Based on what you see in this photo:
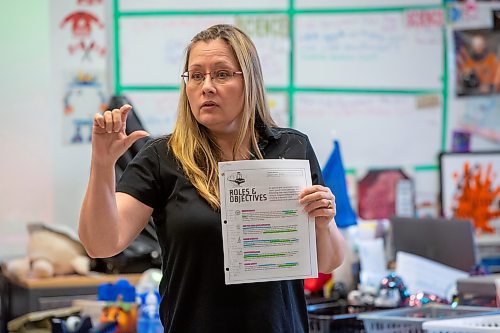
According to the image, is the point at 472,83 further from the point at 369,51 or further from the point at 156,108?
the point at 156,108

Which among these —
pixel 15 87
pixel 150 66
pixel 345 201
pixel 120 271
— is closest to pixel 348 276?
pixel 345 201

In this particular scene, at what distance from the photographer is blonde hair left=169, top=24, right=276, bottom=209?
205 centimetres

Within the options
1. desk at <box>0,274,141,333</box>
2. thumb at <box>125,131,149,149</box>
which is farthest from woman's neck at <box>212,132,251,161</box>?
desk at <box>0,274,141,333</box>

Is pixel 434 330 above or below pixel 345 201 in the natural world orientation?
below

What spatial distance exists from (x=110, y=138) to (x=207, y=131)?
0.99 ft

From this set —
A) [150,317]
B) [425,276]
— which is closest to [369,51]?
[425,276]

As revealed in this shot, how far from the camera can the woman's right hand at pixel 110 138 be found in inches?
74.6

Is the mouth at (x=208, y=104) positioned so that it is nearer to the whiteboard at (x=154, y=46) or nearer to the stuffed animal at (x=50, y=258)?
the stuffed animal at (x=50, y=258)

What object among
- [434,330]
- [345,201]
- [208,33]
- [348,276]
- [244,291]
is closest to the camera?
[244,291]

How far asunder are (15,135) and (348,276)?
7.15 ft

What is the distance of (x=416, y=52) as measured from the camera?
5.62 meters

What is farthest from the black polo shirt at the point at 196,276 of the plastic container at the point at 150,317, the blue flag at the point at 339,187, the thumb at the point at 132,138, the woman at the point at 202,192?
the blue flag at the point at 339,187

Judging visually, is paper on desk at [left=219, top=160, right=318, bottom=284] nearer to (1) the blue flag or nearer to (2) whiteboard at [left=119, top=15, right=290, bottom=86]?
(1) the blue flag

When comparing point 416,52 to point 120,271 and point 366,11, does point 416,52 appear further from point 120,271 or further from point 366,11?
point 120,271
